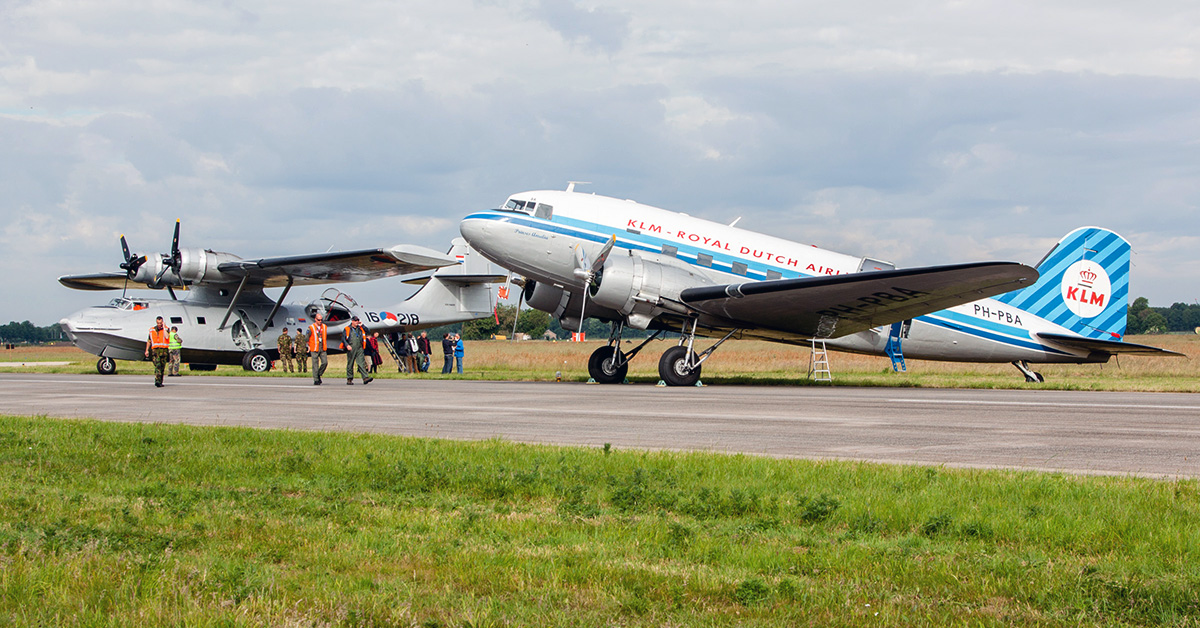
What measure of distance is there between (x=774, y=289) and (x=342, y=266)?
773 inches

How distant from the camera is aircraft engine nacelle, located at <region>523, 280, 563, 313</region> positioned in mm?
24656

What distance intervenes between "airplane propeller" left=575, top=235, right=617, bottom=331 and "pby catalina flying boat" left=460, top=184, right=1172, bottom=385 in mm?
38

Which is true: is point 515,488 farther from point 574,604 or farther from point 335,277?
point 335,277

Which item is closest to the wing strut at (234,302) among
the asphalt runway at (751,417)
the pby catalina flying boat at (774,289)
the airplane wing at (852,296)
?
the asphalt runway at (751,417)

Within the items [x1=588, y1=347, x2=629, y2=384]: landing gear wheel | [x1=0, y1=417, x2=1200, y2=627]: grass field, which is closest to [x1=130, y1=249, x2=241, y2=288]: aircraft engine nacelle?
[x1=588, y1=347, x2=629, y2=384]: landing gear wheel

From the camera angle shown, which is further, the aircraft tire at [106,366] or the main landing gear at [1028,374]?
the aircraft tire at [106,366]

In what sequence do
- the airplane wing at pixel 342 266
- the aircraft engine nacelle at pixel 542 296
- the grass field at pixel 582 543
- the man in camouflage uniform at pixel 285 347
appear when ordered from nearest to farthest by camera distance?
1. the grass field at pixel 582 543
2. the aircraft engine nacelle at pixel 542 296
3. the airplane wing at pixel 342 266
4. the man in camouflage uniform at pixel 285 347

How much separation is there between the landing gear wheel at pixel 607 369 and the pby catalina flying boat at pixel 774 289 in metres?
0.04

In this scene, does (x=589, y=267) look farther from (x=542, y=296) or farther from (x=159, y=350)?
(x=159, y=350)

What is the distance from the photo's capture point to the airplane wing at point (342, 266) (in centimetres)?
3192

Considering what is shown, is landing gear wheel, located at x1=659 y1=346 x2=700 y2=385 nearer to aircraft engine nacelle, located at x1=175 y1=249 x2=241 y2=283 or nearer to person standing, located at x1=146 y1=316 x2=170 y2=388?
person standing, located at x1=146 y1=316 x2=170 y2=388

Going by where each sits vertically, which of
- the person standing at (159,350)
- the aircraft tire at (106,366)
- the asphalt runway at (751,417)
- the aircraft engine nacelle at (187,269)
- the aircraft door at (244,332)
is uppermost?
the aircraft engine nacelle at (187,269)

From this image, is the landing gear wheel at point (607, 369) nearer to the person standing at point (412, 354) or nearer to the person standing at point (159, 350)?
the person standing at point (159, 350)

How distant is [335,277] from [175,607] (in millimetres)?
34091
